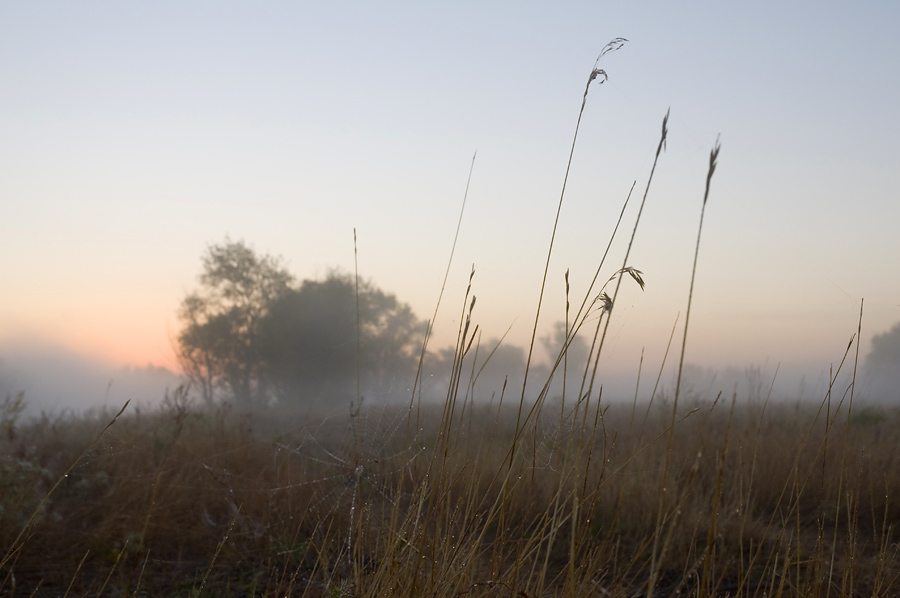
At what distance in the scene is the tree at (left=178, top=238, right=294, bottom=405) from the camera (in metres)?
22.2

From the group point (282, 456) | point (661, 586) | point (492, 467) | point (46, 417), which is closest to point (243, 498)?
point (282, 456)

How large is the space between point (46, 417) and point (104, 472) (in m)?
3.85

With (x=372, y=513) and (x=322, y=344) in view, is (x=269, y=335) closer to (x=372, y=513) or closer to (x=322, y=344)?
(x=322, y=344)

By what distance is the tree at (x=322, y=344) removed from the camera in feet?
69.8

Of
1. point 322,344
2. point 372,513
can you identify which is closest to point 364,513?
point 372,513

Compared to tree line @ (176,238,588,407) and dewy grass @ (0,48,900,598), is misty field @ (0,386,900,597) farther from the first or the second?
tree line @ (176,238,588,407)

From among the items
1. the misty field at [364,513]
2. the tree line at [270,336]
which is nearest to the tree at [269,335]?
the tree line at [270,336]

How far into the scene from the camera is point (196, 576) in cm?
319

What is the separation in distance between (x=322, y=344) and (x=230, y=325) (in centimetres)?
381

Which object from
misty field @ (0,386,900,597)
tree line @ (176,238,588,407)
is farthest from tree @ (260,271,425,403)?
misty field @ (0,386,900,597)

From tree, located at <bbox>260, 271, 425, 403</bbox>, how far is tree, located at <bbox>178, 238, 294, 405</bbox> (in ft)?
1.92

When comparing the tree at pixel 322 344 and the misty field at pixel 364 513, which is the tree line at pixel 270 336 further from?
the misty field at pixel 364 513

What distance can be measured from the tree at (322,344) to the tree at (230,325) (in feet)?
1.92

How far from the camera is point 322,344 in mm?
21391
